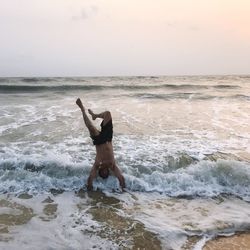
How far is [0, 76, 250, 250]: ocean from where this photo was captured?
5945 millimetres

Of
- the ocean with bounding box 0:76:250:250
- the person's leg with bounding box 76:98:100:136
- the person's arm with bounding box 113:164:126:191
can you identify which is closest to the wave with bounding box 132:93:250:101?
the ocean with bounding box 0:76:250:250

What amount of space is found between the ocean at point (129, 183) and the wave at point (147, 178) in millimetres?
21

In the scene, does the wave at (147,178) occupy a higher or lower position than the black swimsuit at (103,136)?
lower

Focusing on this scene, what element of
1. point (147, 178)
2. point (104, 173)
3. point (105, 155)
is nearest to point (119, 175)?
point (104, 173)

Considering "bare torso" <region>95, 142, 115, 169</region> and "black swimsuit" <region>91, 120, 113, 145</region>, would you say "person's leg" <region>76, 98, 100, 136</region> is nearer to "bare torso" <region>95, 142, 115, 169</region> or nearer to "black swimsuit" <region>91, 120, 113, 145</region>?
"black swimsuit" <region>91, 120, 113, 145</region>

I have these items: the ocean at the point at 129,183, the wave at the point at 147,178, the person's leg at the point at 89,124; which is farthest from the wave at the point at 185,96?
the person's leg at the point at 89,124

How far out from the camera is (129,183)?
8344 mm

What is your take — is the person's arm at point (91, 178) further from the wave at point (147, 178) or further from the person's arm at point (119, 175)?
the person's arm at point (119, 175)

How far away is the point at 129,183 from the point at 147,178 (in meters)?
0.45

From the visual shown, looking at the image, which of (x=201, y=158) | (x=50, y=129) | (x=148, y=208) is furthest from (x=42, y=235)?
(x=50, y=129)

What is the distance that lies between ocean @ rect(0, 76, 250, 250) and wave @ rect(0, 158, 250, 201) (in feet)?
0.07

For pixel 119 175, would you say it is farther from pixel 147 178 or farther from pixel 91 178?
pixel 147 178

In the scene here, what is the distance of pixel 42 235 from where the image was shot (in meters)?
5.83

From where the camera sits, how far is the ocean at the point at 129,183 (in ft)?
19.5
